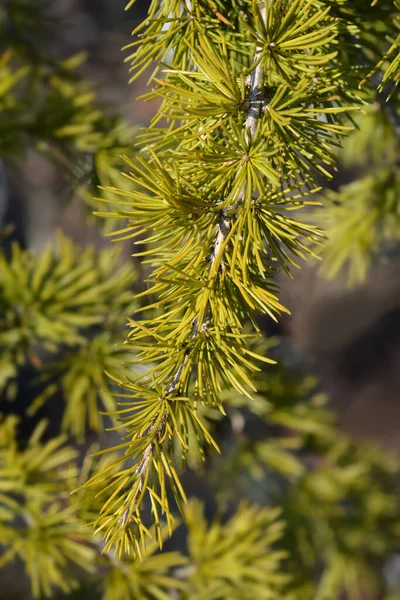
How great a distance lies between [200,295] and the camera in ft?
0.82

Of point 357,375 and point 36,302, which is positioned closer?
point 36,302

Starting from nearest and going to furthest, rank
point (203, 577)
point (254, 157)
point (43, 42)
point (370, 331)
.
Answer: point (254, 157), point (203, 577), point (43, 42), point (370, 331)

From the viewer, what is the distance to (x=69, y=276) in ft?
1.59

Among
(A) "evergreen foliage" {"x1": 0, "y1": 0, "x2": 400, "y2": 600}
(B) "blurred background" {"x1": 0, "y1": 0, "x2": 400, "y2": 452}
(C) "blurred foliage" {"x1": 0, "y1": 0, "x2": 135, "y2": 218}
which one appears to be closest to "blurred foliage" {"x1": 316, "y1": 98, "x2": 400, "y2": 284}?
(A) "evergreen foliage" {"x1": 0, "y1": 0, "x2": 400, "y2": 600}

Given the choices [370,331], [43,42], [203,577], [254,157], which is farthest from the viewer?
[370,331]

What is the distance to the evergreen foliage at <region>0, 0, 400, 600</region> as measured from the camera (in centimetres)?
24

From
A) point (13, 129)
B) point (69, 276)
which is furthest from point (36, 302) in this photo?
point (13, 129)

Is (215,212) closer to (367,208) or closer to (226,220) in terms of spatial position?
(226,220)

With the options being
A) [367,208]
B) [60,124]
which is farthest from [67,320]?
[367,208]

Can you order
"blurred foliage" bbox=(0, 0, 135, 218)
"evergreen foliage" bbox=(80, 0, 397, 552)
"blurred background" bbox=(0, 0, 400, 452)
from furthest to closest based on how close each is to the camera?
"blurred background" bbox=(0, 0, 400, 452), "blurred foliage" bbox=(0, 0, 135, 218), "evergreen foliage" bbox=(80, 0, 397, 552)

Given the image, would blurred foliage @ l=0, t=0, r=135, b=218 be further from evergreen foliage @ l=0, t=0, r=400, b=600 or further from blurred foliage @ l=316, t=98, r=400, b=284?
blurred foliage @ l=316, t=98, r=400, b=284

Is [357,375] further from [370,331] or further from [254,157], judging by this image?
[254,157]

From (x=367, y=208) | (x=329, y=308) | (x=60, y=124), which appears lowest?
(x=329, y=308)

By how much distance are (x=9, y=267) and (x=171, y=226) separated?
0.28 metres
